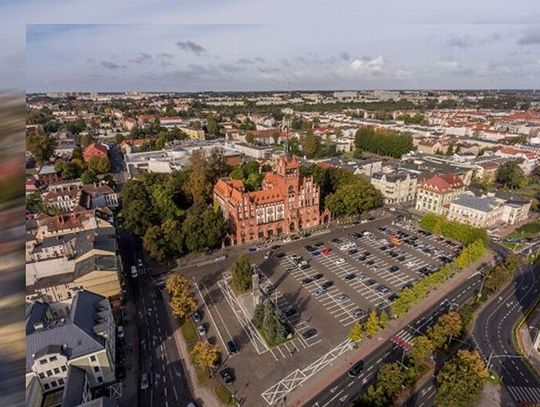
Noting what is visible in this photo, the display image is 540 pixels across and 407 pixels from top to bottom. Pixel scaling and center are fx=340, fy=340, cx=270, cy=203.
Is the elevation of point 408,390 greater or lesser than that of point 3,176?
lesser

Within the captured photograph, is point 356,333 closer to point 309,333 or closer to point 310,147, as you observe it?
point 309,333

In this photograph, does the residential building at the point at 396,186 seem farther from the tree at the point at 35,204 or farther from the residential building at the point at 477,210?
the tree at the point at 35,204

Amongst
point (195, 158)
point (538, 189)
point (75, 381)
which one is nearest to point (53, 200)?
point (195, 158)

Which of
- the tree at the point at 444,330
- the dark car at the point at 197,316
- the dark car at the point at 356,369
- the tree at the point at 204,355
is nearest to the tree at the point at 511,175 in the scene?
the tree at the point at 444,330

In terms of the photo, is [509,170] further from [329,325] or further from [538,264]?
[329,325]

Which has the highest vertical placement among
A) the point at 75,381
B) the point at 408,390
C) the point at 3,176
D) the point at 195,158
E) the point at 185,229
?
the point at 3,176

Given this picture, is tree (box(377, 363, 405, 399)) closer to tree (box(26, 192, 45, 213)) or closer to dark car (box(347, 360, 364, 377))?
dark car (box(347, 360, 364, 377))
